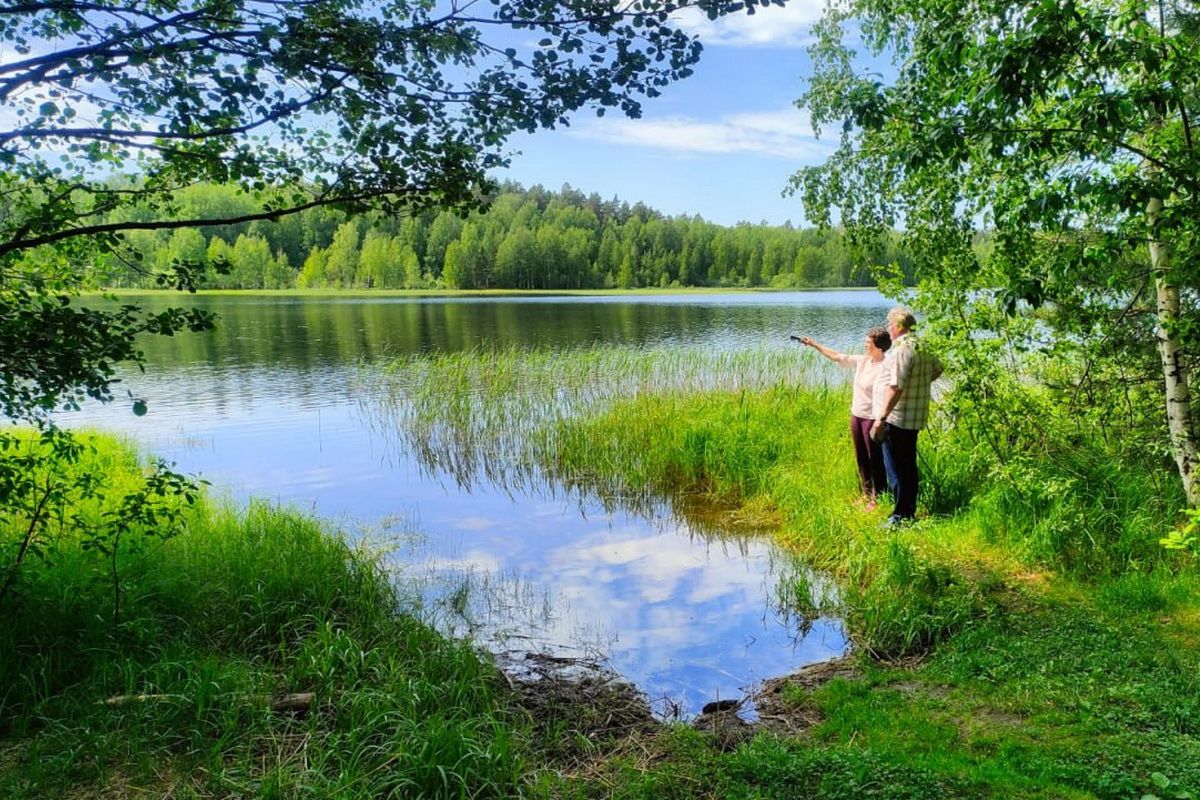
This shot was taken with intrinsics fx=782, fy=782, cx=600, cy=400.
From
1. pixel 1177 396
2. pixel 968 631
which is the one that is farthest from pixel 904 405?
pixel 968 631

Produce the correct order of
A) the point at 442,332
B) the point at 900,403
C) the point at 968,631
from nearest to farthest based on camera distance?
the point at 968,631
the point at 900,403
the point at 442,332

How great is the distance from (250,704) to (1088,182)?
447 cm

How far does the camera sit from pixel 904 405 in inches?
262

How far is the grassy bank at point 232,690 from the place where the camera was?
3238 mm

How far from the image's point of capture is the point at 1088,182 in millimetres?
3363

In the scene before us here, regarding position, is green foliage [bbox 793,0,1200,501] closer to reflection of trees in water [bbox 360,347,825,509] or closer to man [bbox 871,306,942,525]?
man [bbox 871,306,942,525]

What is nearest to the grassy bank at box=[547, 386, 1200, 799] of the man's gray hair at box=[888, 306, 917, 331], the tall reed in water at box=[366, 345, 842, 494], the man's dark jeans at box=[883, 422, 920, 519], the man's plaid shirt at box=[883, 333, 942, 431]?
the man's dark jeans at box=[883, 422, 920, 519]

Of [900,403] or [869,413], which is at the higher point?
[900,403]

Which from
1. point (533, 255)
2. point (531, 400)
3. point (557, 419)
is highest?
point (533, 255)

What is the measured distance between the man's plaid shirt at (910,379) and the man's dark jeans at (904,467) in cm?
8

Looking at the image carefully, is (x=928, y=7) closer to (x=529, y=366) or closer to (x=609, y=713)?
(x=609, y=713)

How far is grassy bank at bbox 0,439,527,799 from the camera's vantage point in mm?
3238

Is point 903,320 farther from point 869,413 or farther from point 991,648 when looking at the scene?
point 991,648

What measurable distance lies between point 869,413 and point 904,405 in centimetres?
54
